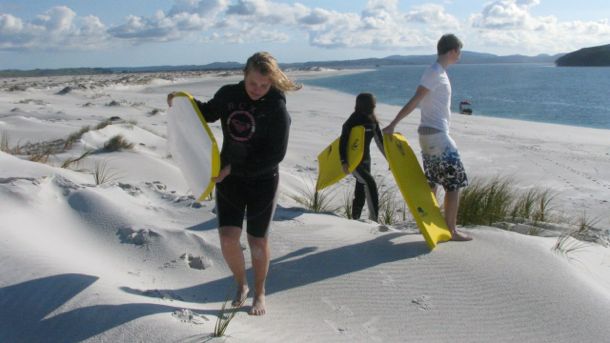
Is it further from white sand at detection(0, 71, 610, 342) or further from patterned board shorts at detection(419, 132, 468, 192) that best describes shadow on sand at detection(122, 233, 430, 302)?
patterned board shorts at detection(419, 132, 468, 192)

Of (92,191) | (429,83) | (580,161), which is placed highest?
(429,83)

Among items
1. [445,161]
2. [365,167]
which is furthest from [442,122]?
[365,167]

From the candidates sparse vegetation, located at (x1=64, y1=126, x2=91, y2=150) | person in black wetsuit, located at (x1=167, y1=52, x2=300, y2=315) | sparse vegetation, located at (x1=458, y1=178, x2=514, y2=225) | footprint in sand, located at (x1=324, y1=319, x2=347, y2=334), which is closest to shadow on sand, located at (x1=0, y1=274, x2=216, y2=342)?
person in black wetsuit, located at (x1=167, y1=52, x2=300, y2=315)

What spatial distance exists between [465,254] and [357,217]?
1.66 m

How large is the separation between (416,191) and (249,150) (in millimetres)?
2013

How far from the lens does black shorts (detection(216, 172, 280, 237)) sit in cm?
319

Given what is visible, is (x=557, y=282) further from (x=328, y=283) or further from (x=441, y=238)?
(x=328, y=283)

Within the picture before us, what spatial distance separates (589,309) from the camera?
3.43m

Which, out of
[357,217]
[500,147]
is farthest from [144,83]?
[357,217]

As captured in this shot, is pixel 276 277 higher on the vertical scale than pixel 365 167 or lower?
lower

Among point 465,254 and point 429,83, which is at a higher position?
point 429,83

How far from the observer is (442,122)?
445 centimetres

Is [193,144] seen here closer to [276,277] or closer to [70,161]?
[276,277]

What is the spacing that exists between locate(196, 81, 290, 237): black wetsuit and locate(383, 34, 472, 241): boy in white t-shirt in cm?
160
